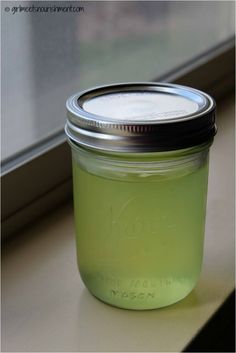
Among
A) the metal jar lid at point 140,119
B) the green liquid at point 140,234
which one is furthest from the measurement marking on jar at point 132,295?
the metal jar lid at point 140,119

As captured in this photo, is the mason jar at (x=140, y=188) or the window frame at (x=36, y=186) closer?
the mason jar at (x=140, y=188)

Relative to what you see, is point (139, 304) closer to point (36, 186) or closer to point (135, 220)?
point (135, 220)

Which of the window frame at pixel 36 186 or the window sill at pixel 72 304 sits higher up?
the window frame at pixel 36 186

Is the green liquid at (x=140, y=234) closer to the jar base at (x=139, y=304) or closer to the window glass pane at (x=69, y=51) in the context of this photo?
the jar base at (x=139, y=304)

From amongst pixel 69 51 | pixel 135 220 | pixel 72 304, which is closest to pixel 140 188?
pixel 135 220

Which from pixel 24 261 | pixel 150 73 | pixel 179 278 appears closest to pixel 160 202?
pixel 179 278

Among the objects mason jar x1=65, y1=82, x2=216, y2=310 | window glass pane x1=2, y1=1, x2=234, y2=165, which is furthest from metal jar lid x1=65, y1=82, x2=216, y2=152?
window glass pane x1=2, y1=1, x2=234, y2=165

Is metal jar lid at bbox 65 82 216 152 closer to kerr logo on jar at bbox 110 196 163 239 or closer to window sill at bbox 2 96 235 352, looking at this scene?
kerr logo on jar at bbox 110 196 163 239
